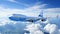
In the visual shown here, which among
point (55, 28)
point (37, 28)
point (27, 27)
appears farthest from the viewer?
point (27, 27)

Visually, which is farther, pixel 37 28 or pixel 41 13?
pixel 41 13

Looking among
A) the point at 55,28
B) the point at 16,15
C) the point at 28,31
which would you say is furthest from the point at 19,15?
the point at 55,28

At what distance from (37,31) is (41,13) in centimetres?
51

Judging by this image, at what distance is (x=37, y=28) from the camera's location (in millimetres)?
1913

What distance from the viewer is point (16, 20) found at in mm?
2121

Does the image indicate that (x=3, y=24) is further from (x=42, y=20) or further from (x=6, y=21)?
(x=42, y=20)

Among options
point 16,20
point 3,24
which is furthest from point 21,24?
point 3,24

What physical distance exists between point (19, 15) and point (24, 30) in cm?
29

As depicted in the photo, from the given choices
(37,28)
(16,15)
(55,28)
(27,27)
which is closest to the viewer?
(55,28)

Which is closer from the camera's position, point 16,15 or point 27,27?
point 27,27

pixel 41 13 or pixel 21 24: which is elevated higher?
pixel 41 13

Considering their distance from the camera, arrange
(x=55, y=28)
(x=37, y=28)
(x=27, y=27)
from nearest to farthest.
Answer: (x=55, y=28), (x=37, y=28), (x=27, y=27)

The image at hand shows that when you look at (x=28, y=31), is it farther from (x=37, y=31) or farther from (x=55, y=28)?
(x=55, y=28)

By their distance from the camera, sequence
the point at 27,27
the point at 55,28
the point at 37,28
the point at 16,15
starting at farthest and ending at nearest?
1. the point at 16,15
2. the point at 27,27
3. the point at 37,28
4. the point at 55,28
